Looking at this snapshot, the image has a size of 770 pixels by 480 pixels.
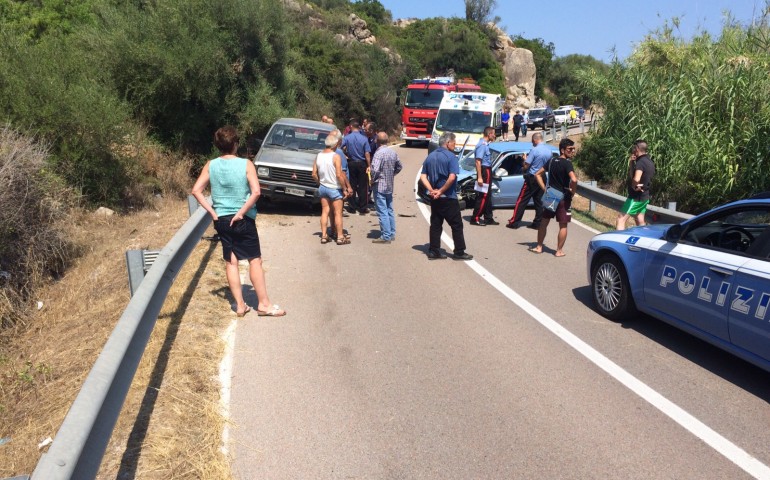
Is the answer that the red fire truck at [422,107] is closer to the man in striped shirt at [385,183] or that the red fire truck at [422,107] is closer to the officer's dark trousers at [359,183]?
the officer's dark trousers at [359,183]

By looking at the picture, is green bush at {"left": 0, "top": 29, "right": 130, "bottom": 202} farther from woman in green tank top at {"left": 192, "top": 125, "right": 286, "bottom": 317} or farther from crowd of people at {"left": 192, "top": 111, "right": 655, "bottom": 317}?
woman in green tank top at {"left": 192, "top": 125, "right": 286, "bottom": 317}

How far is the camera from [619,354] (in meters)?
5.91

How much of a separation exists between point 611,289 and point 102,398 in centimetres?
531

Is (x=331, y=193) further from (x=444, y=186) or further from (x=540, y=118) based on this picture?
(x=540, y=118)

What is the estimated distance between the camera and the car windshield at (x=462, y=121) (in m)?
23.2

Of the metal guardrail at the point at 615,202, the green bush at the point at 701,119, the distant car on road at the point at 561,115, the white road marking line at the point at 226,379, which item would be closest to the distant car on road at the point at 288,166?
the metal guardrail at the point at 615,202

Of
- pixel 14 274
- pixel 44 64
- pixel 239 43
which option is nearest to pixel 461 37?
pixel 239 43

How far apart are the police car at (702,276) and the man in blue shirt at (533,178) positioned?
467cm

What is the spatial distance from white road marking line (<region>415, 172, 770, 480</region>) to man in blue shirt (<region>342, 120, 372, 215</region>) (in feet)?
20.3

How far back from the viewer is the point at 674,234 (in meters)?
6.12

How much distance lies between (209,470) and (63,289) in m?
5.97

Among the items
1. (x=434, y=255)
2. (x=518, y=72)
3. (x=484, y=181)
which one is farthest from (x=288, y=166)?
(x=518, y=72)

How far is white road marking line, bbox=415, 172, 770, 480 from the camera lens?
4.07 m

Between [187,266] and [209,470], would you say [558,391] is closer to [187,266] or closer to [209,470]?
[209,470]
